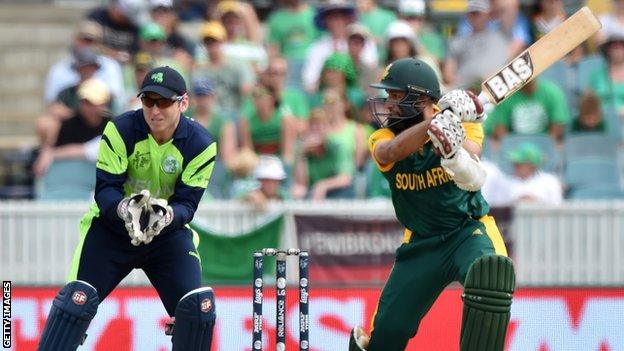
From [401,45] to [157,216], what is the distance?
5.76 metres

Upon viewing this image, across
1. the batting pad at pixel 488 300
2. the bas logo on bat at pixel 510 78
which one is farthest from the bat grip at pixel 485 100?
the batting pad at pixel 488 300

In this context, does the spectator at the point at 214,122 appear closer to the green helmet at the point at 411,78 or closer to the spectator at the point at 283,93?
the spectator at the point at 283,93

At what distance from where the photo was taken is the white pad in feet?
22.5

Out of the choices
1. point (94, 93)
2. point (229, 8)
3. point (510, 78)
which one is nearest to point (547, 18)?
point (229, 8)

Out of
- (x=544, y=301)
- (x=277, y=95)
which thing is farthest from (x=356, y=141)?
(x=544, y=301)

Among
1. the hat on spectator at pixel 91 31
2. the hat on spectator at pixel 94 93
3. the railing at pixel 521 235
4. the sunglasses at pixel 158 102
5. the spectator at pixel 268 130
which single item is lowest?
the railing at pixel 521 235

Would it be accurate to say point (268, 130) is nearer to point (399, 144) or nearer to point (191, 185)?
point (191, 185)

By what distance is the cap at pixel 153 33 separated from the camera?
13.2m

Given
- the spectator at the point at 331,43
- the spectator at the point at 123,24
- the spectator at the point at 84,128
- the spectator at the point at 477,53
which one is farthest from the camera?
the spectator at the point at 123,24

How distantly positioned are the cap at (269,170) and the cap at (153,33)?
201 centimetres

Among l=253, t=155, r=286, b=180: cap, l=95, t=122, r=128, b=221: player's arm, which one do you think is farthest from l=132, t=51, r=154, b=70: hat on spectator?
l=95, t=122, r=128, b=221: player's arm

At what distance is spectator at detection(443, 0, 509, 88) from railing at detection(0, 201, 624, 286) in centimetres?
180

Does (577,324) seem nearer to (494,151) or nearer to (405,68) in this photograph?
(405,68)

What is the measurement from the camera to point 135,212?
7.14 metres
